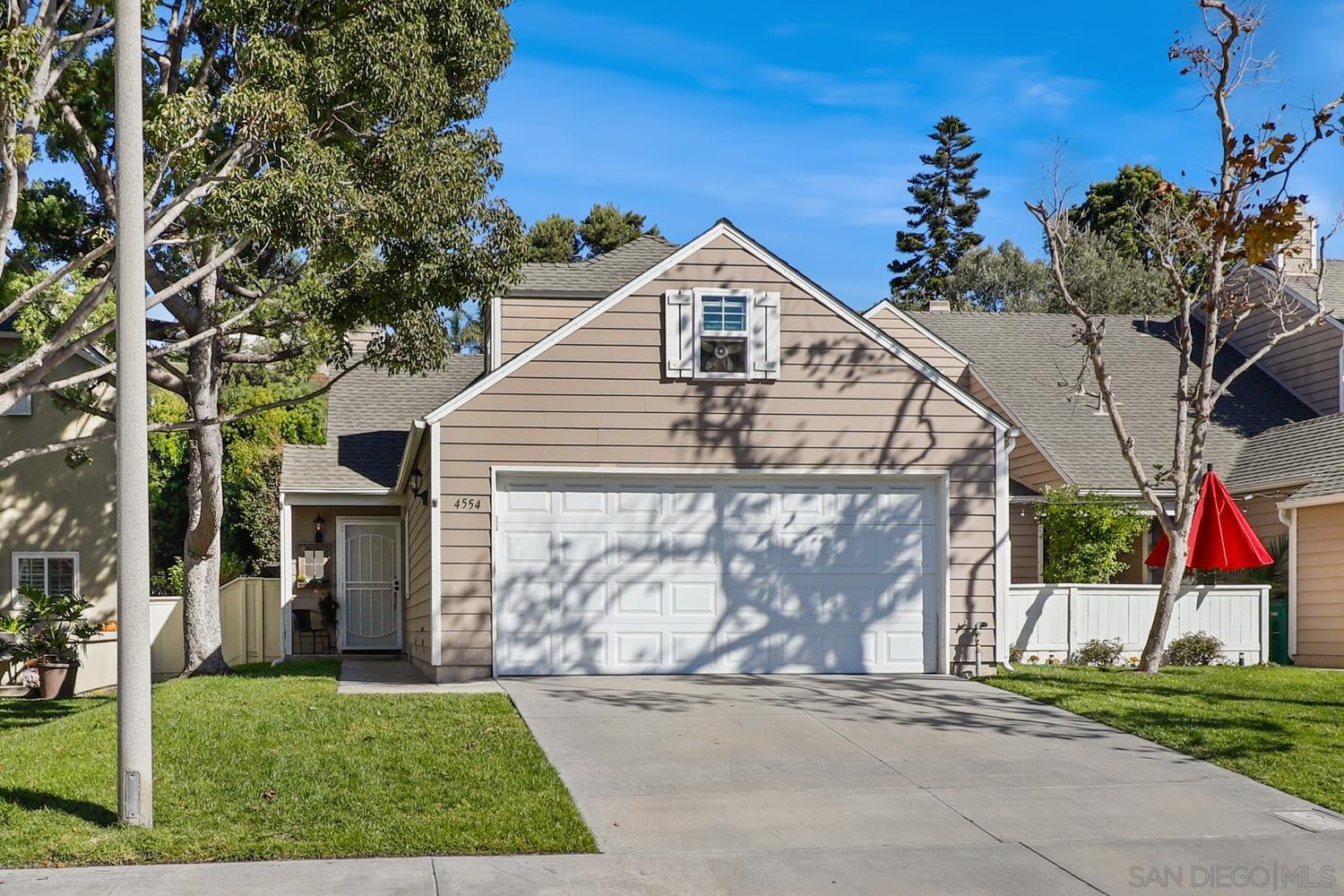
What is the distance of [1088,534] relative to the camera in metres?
19.0

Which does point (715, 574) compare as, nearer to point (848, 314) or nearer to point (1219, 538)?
point (848, 314)

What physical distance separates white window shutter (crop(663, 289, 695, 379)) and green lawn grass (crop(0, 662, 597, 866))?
426 centimetres

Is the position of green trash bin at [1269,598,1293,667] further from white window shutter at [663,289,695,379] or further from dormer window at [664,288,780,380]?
white window shutter at [663,289,695,379]

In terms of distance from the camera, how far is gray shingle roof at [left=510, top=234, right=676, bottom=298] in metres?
20.5

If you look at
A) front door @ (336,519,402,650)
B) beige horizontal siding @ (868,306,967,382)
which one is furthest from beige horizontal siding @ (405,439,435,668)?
beige horizontal siding @ (868,306,967,382)

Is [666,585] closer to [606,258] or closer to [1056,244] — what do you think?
[1056,244]

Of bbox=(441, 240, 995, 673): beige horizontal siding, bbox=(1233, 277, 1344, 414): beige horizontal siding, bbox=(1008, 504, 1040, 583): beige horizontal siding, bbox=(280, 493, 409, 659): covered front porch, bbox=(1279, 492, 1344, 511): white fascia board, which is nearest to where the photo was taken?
bbox=(441, 240, 995, 673): beige horizontal siding

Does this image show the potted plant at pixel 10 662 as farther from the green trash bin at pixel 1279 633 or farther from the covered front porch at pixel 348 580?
the green trash bin at pixel 1279 633

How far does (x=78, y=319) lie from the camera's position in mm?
12000

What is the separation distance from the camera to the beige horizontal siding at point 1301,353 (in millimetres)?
22562

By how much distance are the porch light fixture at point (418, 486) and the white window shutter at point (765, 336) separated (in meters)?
4.11

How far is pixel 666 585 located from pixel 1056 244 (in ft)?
20.8

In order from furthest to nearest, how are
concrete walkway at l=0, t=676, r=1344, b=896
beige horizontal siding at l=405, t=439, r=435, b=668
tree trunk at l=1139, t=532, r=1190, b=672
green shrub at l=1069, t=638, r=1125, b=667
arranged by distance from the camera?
green shrub at l=1069, t=638, r=1125, b=667 → tree trunk at l=1139, t=532, r=1190, b=672 → beige horizontal siding at l=405, t=439, r=435, b=668 → concrete walkway at l=0, t=676, r=1344, b=896

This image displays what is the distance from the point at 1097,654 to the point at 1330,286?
35.5ft
